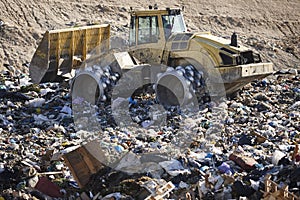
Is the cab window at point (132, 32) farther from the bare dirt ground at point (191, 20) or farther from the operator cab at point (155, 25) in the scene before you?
the bare dirt ground at point (191, 20)

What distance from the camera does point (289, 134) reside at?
9250 millimetres

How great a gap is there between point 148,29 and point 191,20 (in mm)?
6699

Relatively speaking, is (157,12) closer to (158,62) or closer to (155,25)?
(155,25)

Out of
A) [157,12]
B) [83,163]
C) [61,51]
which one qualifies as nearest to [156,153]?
[83,163]

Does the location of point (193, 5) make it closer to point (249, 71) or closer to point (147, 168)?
point (249, 71)

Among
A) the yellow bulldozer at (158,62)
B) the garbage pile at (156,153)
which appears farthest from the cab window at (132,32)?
the garbage pile at (156,153)

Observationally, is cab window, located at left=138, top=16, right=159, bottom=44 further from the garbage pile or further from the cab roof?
the garbage pile

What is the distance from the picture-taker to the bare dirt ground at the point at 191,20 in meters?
14.6

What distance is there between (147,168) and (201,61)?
3392mm

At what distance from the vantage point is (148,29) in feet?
36.3

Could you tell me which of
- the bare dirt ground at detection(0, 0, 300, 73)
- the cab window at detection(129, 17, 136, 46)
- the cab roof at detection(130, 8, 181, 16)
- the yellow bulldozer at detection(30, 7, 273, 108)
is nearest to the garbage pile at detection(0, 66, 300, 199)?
the yellow bulldozer at detection(30, 7, 273, 108)

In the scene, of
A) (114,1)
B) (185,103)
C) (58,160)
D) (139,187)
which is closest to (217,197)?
(139,187)

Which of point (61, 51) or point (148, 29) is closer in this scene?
point (148, 29)

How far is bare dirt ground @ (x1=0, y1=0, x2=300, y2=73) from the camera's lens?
47.8 ft
